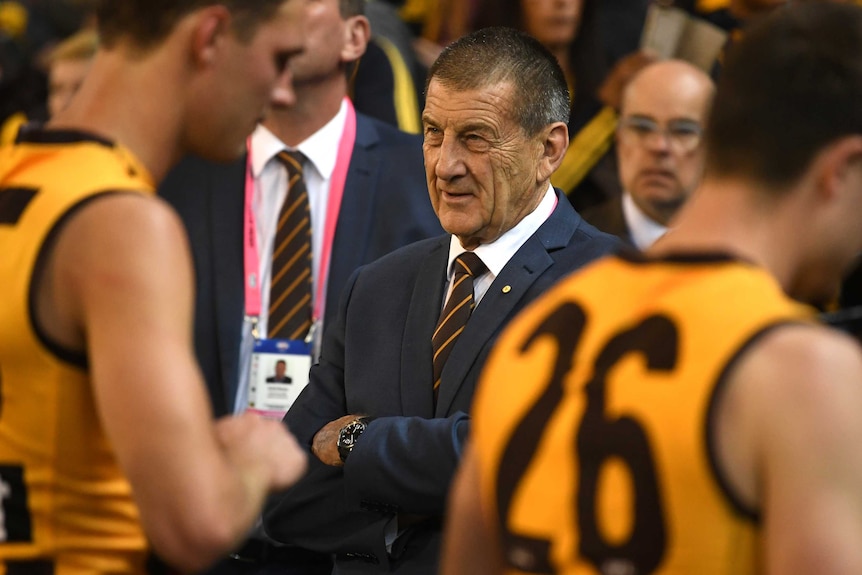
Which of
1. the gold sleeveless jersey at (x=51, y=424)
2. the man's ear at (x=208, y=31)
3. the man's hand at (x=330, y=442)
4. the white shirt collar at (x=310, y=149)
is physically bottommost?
the man's hand at (x=330, y=442)

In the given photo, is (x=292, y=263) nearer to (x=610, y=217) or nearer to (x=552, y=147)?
(x=552, y=147)

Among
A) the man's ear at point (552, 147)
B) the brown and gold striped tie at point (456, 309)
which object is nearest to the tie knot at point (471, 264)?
the brown and gold striped tie at point (456, 309)

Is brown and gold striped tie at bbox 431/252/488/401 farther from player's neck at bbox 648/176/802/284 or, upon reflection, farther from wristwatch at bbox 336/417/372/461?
player's neck at bbox 648/176/802/284

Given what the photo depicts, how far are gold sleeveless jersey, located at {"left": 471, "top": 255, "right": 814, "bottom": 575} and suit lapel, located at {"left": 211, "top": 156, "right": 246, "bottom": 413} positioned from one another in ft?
7.01

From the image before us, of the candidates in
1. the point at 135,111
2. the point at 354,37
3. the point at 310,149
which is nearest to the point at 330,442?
the point at 135,111

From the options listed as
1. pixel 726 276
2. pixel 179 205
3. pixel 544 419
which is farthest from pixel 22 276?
pixel 179 205

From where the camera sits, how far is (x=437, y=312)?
11.1 feet

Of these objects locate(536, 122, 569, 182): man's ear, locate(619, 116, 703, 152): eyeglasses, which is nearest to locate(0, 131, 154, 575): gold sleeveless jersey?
locate(536, 122, 569, 182): man's ear

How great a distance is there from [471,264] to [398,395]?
1.28 ft

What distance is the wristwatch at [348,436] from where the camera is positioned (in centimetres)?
321

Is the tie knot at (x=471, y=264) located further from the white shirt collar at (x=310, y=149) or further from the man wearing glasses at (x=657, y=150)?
the man wearing glasses at (x=657, y=150)

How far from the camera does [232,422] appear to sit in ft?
7.30

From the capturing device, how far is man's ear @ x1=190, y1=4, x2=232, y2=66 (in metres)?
2.20

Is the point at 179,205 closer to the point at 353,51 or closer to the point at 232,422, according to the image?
the point at 353,51
